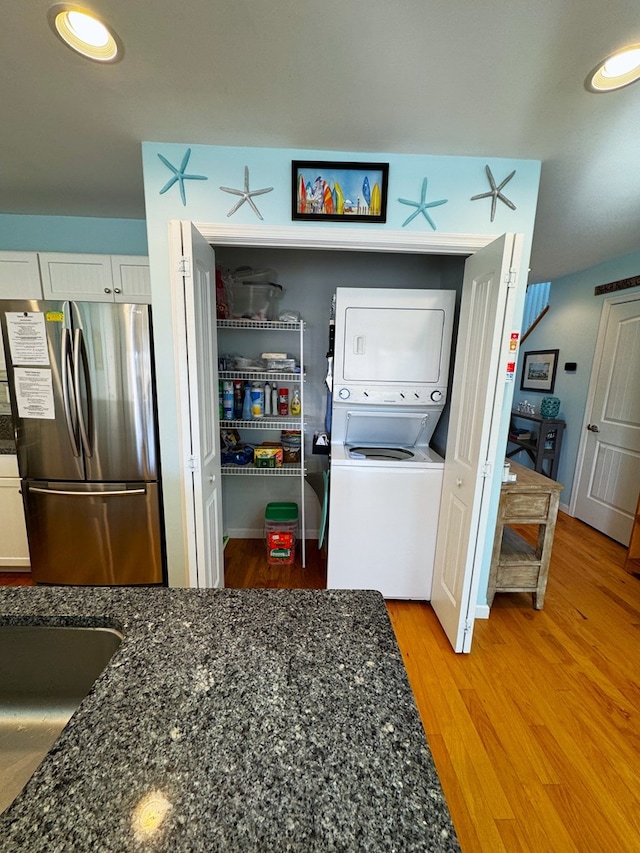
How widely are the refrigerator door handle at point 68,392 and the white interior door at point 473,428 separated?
2.07m

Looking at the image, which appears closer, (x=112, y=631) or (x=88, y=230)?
(x=112, y=631)

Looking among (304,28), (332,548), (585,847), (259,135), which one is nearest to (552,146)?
(304,28)

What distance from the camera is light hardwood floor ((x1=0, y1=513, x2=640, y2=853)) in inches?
44.0

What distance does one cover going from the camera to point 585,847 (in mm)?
1059

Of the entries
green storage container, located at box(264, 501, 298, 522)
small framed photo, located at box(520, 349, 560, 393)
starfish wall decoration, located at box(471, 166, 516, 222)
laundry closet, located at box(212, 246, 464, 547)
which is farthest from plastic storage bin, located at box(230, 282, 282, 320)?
small framed photo, located at box(520, 349, 560, 393)

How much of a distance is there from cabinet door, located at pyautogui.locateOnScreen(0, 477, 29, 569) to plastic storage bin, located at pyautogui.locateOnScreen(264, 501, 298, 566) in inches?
61.3

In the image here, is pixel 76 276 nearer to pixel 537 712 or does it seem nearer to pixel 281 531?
pixel 281 531

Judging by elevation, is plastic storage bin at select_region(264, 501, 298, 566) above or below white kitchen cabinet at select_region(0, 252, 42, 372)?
below

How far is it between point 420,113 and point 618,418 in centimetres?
297

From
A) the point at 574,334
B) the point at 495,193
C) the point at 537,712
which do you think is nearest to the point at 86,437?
the point at 495,193

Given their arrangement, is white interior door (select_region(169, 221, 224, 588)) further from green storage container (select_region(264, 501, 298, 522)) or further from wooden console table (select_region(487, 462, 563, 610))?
wooden console table (select_region(487, 462, 563, 610))

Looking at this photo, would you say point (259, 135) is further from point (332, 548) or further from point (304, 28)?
point (332, 548)

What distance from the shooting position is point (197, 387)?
1.49 m

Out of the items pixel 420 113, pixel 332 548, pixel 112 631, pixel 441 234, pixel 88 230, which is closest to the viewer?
pixel 112 631
